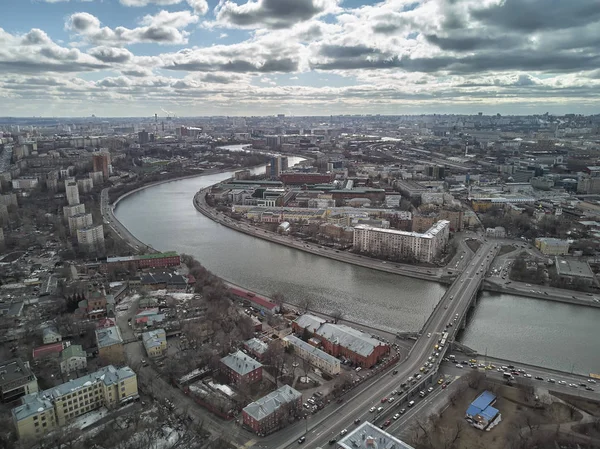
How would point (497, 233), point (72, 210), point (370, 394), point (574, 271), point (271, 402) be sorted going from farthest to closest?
point (72, 210) < point (497, 233) < point (574, 271) < point (370, 394) < point (271, 402)

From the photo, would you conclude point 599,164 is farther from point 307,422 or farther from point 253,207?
point 307,422

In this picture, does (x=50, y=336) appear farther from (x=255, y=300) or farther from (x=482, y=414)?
(x=482, y=414)

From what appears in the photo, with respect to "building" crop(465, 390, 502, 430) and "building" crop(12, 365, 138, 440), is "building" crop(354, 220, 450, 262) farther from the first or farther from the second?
"building" crop(12, 365, 138, 440)

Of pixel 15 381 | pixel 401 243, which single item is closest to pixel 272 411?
pixel 15 381

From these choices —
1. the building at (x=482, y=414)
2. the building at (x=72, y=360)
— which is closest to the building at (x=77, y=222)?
the building at (x=72, y=360)

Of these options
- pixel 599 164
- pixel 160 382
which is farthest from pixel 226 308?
pixel 599 164

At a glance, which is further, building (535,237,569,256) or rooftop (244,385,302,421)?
building (535,237,569,256)

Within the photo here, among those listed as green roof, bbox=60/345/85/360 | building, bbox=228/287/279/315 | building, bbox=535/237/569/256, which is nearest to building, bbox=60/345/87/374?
green roof, bbox=60/345/85/360
